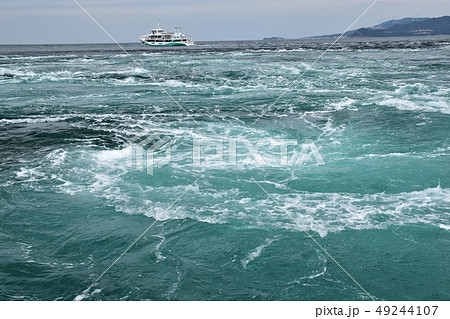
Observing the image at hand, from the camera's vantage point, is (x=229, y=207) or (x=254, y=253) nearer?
(x=254, y=253)

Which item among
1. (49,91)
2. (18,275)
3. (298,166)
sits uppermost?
(49,91)

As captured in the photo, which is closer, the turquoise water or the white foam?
the turquoise water

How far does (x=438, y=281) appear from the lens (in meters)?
11.3

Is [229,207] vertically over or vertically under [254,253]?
over

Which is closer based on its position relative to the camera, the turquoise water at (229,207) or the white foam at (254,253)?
the turquoise water at (229,207)

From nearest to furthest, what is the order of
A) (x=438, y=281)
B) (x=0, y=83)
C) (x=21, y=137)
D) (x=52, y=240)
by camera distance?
(x=438, y=281) < (x=52, y=240) < (x=21, y=137) < (x=0, y=83)

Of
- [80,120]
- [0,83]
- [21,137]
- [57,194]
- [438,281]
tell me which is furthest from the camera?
[0,83]

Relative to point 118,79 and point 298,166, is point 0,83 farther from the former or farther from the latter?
point 298,166

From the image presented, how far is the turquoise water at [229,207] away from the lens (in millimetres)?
11555

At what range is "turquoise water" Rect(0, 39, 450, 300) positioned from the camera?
11555 millimetres

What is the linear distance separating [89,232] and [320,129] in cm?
1681

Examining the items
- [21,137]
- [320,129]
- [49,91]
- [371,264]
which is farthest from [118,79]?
[371,264]

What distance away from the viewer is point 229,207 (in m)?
15.9

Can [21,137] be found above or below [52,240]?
above
